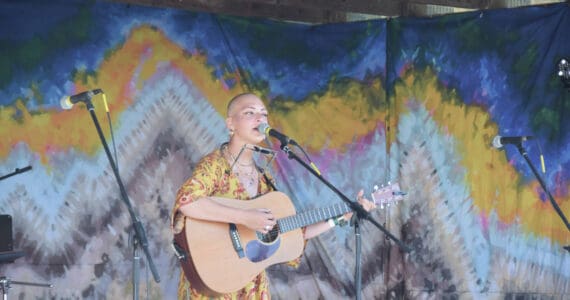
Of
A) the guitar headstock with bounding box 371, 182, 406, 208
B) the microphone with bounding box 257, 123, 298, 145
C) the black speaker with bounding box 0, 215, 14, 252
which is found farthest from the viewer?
the black speaker with bounding box 0, 215, 14, 252

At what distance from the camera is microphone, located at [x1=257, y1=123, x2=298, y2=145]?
4426 millimetres

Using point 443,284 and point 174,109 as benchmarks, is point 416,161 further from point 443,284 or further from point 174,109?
point 174,109

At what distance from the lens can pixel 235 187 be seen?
192 inches

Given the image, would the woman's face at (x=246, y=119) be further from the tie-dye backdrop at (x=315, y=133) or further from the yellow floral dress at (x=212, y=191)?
the tie-dye backdrop at (x=315, y=133)

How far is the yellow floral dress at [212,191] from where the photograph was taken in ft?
15.3

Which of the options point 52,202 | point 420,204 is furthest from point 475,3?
point 52,202

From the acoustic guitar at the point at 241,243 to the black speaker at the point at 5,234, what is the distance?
1.32 meters

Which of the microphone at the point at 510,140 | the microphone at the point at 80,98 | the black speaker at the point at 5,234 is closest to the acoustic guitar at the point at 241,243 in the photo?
the microphone at the point at 80,98

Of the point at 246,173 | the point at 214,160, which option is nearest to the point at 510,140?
the point at 246,173

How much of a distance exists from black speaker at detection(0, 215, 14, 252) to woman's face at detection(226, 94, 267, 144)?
1.60 meters

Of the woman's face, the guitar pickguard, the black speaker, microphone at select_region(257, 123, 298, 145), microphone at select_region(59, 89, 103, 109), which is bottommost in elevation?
the guitar pickguard

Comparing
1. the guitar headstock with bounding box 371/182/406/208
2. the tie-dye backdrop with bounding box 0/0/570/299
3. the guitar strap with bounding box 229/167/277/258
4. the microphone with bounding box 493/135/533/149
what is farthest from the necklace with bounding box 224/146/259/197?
the microphone with bounding box 493/135/533/149

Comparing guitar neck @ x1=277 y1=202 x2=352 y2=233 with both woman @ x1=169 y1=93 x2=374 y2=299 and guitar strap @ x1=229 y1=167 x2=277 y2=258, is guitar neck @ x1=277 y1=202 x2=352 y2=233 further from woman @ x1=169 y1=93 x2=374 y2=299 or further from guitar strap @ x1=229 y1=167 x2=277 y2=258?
guitar strap @ x1=229 y1=167 x2=277 y2=258

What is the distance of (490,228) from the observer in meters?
6.81
